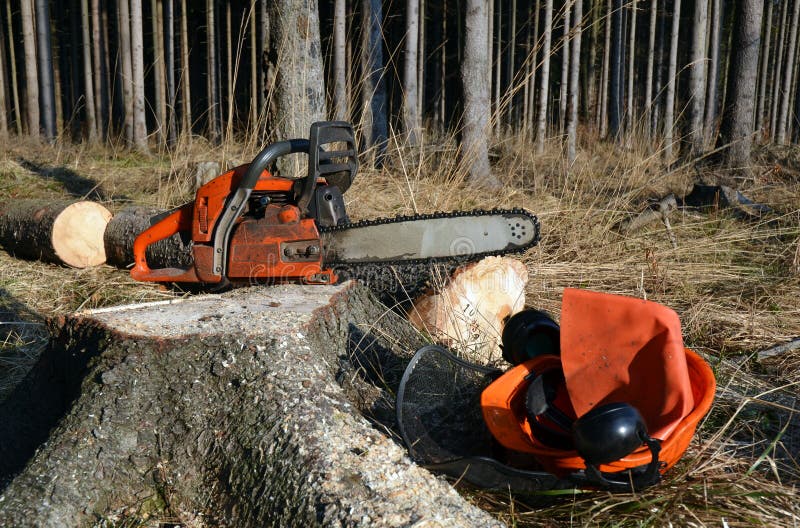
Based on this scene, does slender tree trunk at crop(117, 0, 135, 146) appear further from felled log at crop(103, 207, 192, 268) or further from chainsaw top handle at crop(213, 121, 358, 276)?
chainsaw top handle at crop(213, 121, 358, 276)

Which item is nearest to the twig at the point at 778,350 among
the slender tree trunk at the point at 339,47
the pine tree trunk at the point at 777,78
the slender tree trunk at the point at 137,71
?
the slender tree trunk at the point at 339,47

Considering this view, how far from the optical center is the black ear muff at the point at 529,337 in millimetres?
1928

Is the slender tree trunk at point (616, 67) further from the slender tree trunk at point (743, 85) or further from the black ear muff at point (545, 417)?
the black ear muff at point (545, 417)

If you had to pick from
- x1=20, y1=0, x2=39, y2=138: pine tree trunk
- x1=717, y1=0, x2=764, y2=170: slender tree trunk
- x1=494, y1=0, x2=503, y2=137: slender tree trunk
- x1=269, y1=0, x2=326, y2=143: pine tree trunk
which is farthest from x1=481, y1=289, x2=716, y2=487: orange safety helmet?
x1=20, y1=0, x2=39, y2=138: pine tree trunk

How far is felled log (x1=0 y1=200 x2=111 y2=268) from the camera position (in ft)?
12.8

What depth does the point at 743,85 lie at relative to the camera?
6852 mm

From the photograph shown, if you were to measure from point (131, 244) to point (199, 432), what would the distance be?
2.29 m

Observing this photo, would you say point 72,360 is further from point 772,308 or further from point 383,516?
point 772,308

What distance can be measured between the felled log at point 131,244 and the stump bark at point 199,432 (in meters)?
1.52

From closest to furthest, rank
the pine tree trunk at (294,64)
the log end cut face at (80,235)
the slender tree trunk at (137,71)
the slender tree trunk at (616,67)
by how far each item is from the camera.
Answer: the log end cut face at (80,235)
the pine tree trunk at (294,64)
the slender tree trunk at (137,71)
the slender tree trunk at (616,67)

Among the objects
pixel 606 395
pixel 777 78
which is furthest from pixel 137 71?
pixel 777 78

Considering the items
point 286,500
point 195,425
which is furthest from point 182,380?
point 286,500

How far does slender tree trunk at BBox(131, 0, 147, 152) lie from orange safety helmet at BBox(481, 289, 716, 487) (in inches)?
318

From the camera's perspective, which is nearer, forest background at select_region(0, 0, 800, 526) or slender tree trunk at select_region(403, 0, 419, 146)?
forest background at select_region(0, 0, 800, 526)
